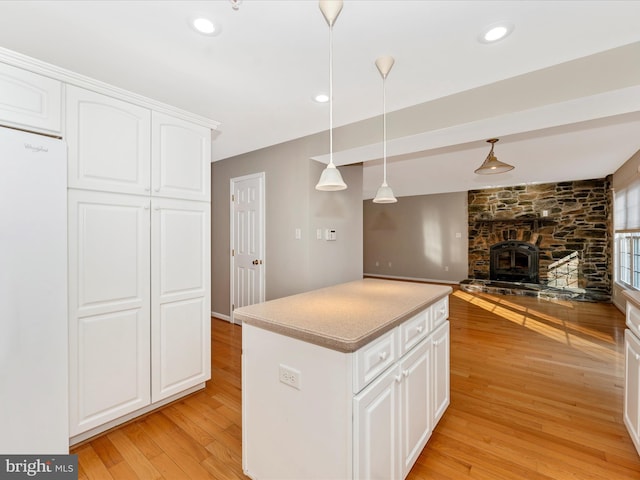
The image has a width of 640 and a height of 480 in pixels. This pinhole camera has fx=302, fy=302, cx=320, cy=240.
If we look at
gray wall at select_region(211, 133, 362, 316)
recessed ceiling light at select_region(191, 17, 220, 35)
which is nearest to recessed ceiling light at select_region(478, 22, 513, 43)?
recessed ceiling light at select_region(191, 17, 220, 35)

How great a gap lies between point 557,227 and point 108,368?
8211mm

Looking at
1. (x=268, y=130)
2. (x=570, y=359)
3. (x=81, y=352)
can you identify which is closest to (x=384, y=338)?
(x=81, y=352)

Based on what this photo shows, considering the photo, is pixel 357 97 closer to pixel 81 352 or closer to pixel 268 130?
pixel 268 130

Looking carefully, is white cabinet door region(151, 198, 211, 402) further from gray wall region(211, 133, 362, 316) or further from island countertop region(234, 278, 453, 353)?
gray wall region(211, 133, 362, 316)

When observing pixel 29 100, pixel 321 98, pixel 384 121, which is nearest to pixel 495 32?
pixel 384 121

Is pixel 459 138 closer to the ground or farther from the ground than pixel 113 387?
farther from the ground

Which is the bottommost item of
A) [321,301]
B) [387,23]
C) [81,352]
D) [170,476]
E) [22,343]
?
[170,476]

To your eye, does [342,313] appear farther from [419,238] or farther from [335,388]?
[419,238]

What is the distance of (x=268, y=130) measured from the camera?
3.21 m

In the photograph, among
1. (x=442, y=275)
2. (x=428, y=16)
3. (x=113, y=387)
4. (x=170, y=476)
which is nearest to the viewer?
(x=428, y=16)

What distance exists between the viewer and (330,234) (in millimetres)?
3705

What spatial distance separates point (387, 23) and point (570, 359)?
3682 mm

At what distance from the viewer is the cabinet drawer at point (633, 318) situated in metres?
1.77

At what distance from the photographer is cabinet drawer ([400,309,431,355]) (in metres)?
1.57
